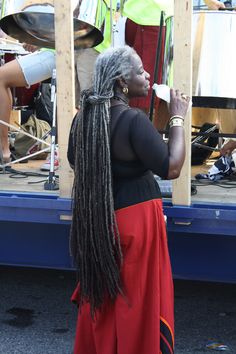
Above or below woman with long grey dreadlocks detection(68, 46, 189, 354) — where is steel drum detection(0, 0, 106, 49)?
above

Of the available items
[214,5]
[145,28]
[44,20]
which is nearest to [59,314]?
[44,20]

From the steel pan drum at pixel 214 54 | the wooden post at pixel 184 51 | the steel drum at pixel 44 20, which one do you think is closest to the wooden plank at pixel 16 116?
the steel drum at pixel 44 20

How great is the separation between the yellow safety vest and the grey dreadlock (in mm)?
1315

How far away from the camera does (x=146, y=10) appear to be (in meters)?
3.27

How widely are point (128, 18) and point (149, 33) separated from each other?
19 cm

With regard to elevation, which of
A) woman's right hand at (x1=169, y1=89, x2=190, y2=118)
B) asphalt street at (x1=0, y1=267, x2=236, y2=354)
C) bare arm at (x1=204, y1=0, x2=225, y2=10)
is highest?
bare arm at (x1=204, y1=0, x2=225, y2=10)

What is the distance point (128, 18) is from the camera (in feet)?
11.5

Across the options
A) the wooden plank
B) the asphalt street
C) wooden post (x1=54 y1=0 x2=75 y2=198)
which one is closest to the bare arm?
wooden post (x1=54 y1=0 x2=75 y2=198)

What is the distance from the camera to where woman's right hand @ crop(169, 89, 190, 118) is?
2.04 metres

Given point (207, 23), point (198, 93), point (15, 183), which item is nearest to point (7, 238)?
point (15, 183)

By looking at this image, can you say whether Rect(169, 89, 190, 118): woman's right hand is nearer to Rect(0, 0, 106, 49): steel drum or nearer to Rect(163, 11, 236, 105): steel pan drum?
Rect(163, 11, 236, 105): steel pan drum

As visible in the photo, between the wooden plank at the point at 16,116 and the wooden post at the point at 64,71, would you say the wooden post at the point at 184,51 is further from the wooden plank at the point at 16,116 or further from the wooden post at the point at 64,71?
the wooden plank at the point at 16,116

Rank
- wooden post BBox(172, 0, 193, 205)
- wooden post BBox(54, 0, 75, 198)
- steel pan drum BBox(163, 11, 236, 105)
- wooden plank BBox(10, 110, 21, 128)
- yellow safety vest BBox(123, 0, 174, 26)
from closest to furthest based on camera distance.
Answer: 1. wooden post BBox(172, 0, 193, 205)
2. wooden post BBox(54, 0, 75, 198)
3. steel pan drum BBox(163, 11, 236, 105)
4. yellow safety vest BBox(123, 0, 174, 26)
5. wooden plank BBox(10, 110, 21, 128)

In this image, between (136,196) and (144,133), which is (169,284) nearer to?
(136,196)
